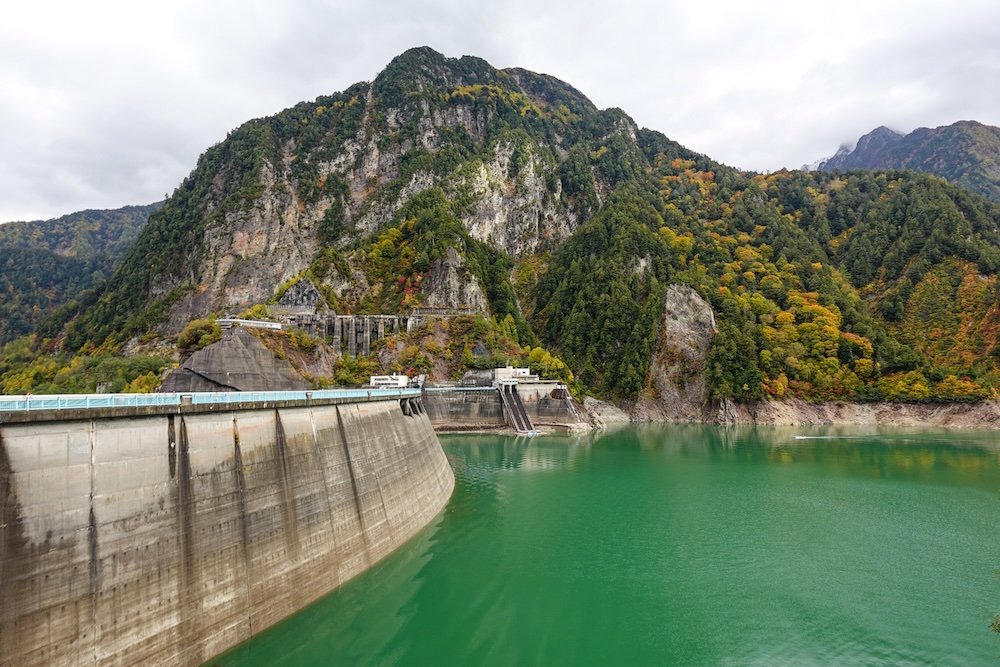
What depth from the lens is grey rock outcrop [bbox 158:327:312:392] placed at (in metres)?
51.8

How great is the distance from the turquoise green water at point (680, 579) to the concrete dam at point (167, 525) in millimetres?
1856

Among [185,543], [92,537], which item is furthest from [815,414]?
[92,537]

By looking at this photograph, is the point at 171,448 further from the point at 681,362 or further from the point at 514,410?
the point at 681,362

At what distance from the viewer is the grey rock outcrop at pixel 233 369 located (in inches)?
2037

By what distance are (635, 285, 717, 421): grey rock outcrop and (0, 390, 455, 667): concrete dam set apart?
83.5 m

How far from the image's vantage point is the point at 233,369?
178 ft

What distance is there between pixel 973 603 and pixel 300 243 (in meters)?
133

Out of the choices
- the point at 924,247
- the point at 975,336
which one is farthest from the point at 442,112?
the point at 975,336

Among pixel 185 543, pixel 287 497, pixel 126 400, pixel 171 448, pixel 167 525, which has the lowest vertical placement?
pixel 185 543

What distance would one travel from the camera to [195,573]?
15.4 m

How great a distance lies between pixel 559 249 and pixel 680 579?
122 meters

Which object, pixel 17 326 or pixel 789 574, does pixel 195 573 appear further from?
pixel 17 326

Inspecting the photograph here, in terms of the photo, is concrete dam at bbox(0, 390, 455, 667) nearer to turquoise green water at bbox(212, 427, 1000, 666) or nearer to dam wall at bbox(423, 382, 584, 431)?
turquoise green water at bbox(212, 427, 1000, 666)

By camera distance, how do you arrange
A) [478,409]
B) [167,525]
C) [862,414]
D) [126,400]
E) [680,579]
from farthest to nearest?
1. [862,414]
2. [478,409]
3. [680,579]
4. [126,400]
5. [167,525]
